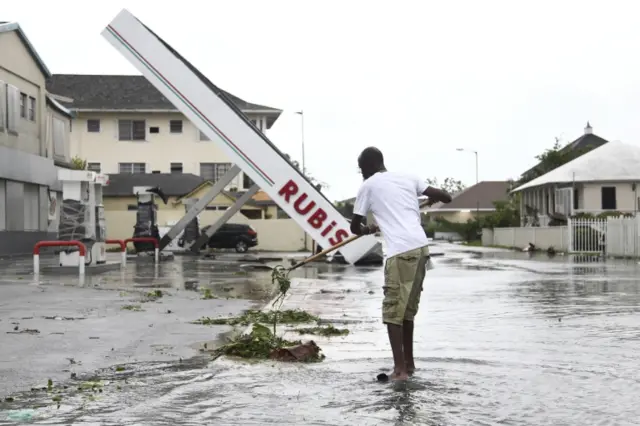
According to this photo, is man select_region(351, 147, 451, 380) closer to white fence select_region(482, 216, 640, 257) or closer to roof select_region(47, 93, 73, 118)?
white fence select_region(482, 216, 640, 257)

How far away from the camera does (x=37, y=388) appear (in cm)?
691

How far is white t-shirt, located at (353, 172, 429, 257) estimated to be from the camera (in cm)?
753

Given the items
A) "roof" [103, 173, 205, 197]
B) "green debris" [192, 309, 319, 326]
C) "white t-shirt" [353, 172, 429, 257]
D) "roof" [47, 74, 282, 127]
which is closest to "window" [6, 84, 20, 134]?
"roof" [103, 173, 205, 197]

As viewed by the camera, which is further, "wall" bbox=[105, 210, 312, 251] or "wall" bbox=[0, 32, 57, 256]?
"wall" bbox=[105, 210, 312, 251]

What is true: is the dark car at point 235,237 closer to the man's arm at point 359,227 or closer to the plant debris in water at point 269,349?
the plant debris in water at point 269,349

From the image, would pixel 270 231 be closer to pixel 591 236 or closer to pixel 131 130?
pixel 591 236

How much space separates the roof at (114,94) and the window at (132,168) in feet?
14.0

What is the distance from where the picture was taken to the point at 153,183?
5838 centimetres

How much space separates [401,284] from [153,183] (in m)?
52.1

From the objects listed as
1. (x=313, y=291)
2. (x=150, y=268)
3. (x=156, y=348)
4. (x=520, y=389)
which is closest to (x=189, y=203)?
(x=150, y=268)

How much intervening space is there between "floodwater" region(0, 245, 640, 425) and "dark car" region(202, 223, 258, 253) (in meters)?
35.1

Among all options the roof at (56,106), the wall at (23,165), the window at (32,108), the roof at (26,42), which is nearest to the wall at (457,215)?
the roof at (56,106)

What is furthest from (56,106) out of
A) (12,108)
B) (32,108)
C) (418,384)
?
(418,384)

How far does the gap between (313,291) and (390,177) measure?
10.5m
